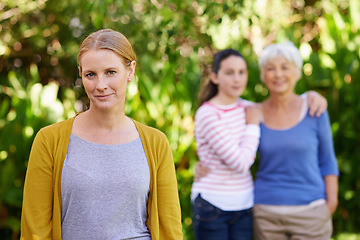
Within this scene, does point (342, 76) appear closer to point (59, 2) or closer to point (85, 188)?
point (85, 188)

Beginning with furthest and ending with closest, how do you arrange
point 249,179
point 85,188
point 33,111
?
point 33,111, point 249,179, point 85,188

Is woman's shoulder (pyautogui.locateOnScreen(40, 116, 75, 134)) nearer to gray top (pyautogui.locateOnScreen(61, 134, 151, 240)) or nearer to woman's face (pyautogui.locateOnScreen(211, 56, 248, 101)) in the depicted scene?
gray top (pyautogui.locateOnScreen(61, 134, 151, 240))

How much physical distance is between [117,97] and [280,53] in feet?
5.12

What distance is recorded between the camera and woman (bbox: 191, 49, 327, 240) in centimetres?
288

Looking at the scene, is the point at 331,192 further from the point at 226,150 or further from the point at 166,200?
the point at 166,200

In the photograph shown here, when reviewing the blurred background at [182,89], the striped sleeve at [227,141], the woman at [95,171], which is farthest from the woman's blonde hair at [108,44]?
the blurred background at [182,89]

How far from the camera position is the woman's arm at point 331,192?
10.4ft

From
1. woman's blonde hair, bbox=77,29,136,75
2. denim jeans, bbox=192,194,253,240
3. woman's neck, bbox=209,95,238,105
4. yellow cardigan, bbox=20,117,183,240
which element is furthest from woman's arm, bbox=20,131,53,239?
woman's neck, bbox=209,95,238,105

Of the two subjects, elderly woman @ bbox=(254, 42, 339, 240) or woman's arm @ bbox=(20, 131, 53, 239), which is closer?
woman's arm @ bbox=(20, 131, 53, 239)

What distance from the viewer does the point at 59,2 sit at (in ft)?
22.8

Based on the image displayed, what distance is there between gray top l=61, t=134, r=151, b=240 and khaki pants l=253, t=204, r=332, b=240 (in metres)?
1.33

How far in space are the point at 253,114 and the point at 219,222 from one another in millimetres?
725

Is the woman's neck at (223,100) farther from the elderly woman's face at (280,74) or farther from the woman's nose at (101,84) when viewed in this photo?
the woman's nose at (101,84)

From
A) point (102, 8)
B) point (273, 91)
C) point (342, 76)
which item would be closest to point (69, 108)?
point (102, 8)
